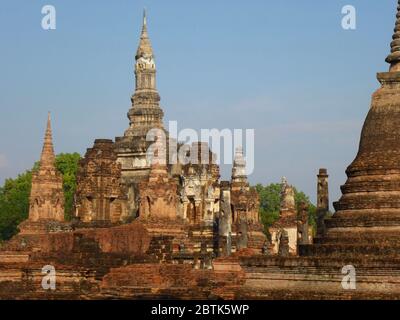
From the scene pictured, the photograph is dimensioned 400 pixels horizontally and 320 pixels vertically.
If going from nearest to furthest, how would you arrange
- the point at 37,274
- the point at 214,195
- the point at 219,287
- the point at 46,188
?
the point at 37,274 < the point at 219,287 < the point at 46,188 < the point at 214,195

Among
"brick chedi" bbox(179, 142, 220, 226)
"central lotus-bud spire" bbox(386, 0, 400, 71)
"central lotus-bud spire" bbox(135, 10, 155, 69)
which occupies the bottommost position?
"brick chedi" bbox(179, 142, 220, 226)

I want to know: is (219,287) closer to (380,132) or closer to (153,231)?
(380,132)

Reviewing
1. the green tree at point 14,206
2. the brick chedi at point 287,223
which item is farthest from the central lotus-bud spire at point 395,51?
the green tree at point 14,206

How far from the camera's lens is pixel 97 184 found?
40.1m

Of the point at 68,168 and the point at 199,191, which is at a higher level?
the point at 68,168

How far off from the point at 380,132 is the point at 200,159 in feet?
75.0

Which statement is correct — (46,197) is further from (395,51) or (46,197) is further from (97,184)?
(395,51)

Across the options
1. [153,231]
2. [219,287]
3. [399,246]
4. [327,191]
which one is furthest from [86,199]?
[399,246]

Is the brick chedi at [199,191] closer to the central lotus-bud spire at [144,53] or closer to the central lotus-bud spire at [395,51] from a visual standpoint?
the central lotus-bud spire at [144,53]

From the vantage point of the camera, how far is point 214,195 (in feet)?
158

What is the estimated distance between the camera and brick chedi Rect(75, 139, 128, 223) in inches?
1574

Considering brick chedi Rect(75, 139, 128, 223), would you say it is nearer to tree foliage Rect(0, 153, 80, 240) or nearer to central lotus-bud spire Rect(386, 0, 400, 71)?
central lotus-bud spire Rect(386, 0, 400, 71)

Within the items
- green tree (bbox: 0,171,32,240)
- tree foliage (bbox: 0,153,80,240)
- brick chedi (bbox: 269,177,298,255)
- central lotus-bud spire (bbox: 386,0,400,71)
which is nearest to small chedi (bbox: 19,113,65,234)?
brick chedi (bbox: 269,177,298,255)

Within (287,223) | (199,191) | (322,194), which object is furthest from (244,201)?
(322,194)
